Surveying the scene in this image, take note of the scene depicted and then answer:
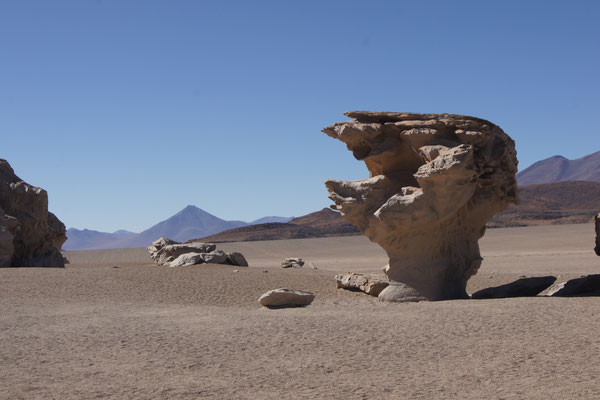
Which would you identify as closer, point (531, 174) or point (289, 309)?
point (289, 309)

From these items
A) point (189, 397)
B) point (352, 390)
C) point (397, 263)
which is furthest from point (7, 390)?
point (397, 263)

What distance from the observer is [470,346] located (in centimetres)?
769

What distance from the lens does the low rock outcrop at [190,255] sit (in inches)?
710

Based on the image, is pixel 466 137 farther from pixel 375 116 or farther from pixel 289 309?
pixel 289 309

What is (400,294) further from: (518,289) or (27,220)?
(27,220)

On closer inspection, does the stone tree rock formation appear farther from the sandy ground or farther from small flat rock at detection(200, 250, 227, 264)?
small flat rock at detection(200, 250, 227, 264)

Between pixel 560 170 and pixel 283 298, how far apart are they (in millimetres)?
188311

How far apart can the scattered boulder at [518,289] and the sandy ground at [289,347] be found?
6.68 feet

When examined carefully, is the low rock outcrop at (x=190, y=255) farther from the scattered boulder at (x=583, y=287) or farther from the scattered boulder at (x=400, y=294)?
the scattered boulder at (x=583, y=287)

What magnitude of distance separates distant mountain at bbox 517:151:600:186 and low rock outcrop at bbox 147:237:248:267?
16694 cm

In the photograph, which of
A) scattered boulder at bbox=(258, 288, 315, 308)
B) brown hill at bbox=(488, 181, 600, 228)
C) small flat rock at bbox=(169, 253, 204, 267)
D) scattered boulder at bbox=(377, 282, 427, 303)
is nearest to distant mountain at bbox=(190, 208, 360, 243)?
brown hill at bbox=(488, 181, 600, 228)

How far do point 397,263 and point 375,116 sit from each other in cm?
288

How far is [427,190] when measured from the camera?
11492mm

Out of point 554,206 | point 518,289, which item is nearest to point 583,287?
point 518,289
